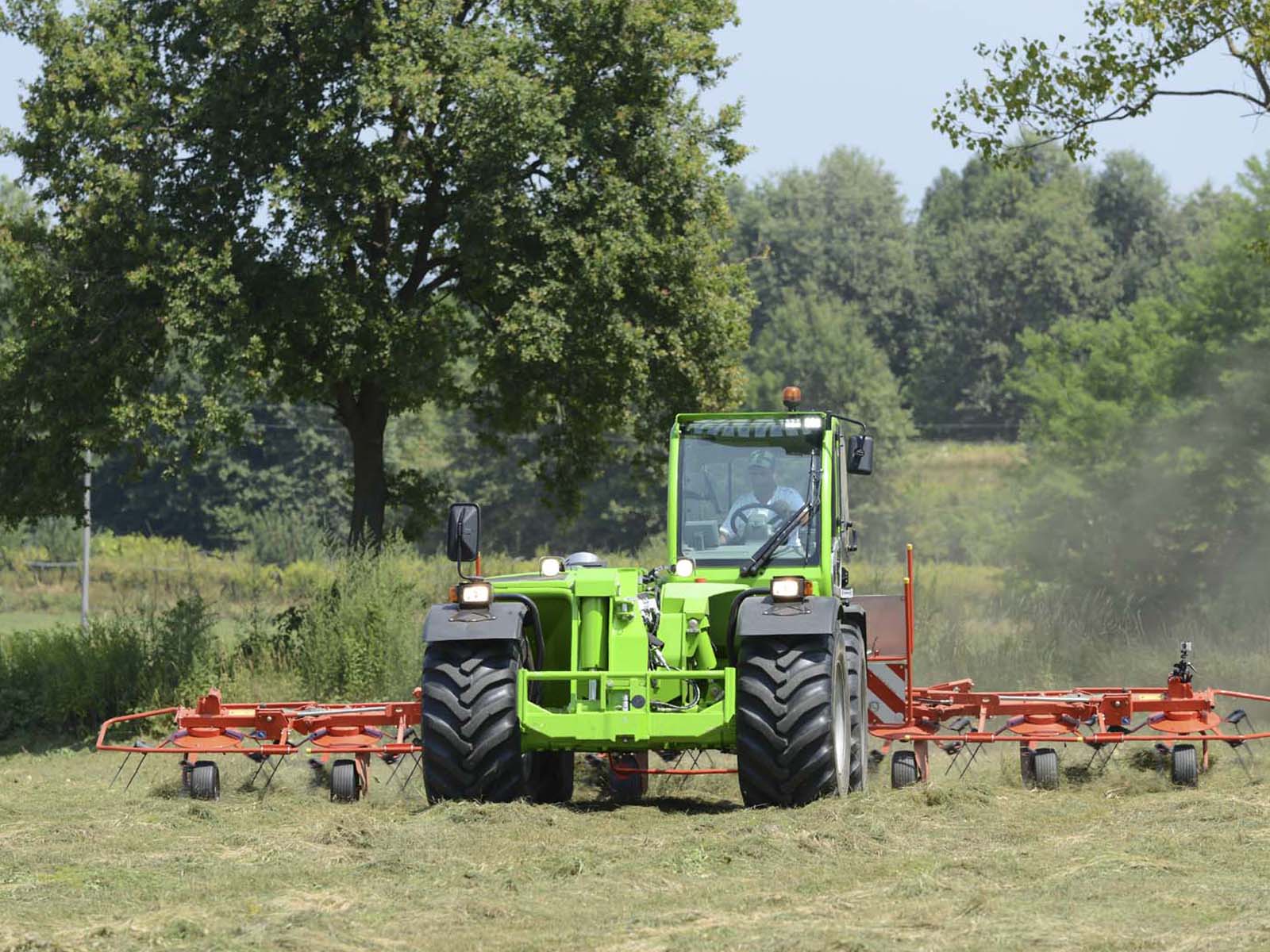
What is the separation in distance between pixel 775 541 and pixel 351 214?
1041 cm

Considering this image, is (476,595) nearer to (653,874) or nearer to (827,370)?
(653,874)

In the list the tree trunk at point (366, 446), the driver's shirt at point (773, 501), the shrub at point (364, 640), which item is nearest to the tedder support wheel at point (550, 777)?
the driver's shirt at point (773, 501)

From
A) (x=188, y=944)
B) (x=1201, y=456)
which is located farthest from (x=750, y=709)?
(x=1201, y=456)

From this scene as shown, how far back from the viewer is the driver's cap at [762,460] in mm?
13031

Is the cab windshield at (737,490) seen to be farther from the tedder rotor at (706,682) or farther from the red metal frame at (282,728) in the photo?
the red metal frame at (282,728)

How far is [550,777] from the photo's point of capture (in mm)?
12906

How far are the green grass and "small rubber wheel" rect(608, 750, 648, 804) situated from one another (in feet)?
1.18

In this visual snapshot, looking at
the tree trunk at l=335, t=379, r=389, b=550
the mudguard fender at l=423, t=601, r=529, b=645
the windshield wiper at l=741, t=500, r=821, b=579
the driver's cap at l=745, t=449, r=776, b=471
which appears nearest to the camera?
the mudguard fender at l=423, t=601, r=529, b=645

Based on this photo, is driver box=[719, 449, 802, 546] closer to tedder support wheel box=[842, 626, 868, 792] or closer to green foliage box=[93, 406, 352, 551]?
tedder support wheel box=[842, 626, 868, 792]

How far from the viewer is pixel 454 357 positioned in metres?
23.1

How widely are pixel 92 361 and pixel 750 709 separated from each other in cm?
1185

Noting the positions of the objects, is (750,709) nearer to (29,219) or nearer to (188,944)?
(188,944)

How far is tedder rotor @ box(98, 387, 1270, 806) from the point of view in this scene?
11.1 meters

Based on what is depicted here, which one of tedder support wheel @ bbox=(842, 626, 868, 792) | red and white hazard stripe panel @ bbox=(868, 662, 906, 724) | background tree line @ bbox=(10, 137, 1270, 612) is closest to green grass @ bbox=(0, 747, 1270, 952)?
tedder support wheel @ bbox=(842, 626, 868, 792)
